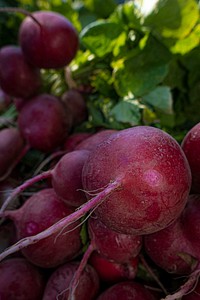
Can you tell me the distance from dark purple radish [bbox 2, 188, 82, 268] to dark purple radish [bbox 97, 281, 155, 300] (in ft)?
0.48

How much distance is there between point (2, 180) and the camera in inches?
50.8

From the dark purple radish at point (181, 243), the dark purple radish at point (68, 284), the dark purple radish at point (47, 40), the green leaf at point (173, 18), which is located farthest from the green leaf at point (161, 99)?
the dark purple radish at point (68, 284)

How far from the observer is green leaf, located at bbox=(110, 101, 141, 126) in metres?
1.32

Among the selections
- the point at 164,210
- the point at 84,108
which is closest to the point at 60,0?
the point at 84,108

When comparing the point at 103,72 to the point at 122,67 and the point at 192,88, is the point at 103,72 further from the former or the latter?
the point at 192,88

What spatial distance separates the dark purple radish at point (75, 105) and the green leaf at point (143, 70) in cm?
17

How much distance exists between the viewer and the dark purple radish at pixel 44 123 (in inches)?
51.8

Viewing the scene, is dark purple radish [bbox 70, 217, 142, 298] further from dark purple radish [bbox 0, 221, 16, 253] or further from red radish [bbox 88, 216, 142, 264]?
dark purple radish [bbox 0, 221, 16, 253]

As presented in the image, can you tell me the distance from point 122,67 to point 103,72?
0.42 ft

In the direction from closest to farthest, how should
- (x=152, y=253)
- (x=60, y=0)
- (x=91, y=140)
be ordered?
1. (x=152, y=253)
2. (x=91, y=140)
3. (x=60, y=0)

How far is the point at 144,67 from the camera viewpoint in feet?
4.75

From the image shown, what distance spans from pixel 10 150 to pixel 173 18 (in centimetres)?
85

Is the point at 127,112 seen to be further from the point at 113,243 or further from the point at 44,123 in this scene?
the point at 113,243

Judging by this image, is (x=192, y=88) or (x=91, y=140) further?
(x=192, y=88)
